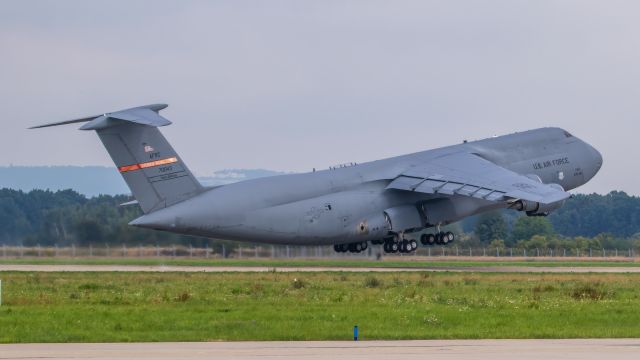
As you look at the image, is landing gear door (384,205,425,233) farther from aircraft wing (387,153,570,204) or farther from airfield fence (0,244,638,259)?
airfield fence (0,244,638,259)

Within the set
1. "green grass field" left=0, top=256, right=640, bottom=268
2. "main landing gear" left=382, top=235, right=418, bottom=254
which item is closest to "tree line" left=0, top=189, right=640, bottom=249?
"green grass field" left=0, top=256, right=640, bottom=268

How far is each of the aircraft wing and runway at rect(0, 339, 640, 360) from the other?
97.3ft

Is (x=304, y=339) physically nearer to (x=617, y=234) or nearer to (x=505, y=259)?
(x=505, y=259)

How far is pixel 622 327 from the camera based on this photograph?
1200 inches

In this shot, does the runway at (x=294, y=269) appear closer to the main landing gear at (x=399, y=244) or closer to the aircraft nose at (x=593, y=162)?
the main landing gear at (x=399, y=244)

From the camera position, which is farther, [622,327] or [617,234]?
[617,234]

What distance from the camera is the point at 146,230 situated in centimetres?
6166

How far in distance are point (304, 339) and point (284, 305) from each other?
957cm

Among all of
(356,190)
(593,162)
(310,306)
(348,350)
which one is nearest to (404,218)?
(356,190)

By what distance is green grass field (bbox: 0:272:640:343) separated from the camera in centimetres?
2886

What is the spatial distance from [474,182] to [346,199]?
5.57 metres

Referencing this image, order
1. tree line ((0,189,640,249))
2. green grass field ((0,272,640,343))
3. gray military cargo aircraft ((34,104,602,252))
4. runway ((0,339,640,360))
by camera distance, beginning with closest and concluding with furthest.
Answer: runway ((0,339,640,360)) → green grass field ((0,272,640,343)) → gray military cargo aircraft ((34,104,602,252)) → tree line ((0,189,640,249))

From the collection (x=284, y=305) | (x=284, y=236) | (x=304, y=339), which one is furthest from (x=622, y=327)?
(x=284, y=236)

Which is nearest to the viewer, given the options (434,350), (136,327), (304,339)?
(434,350)
